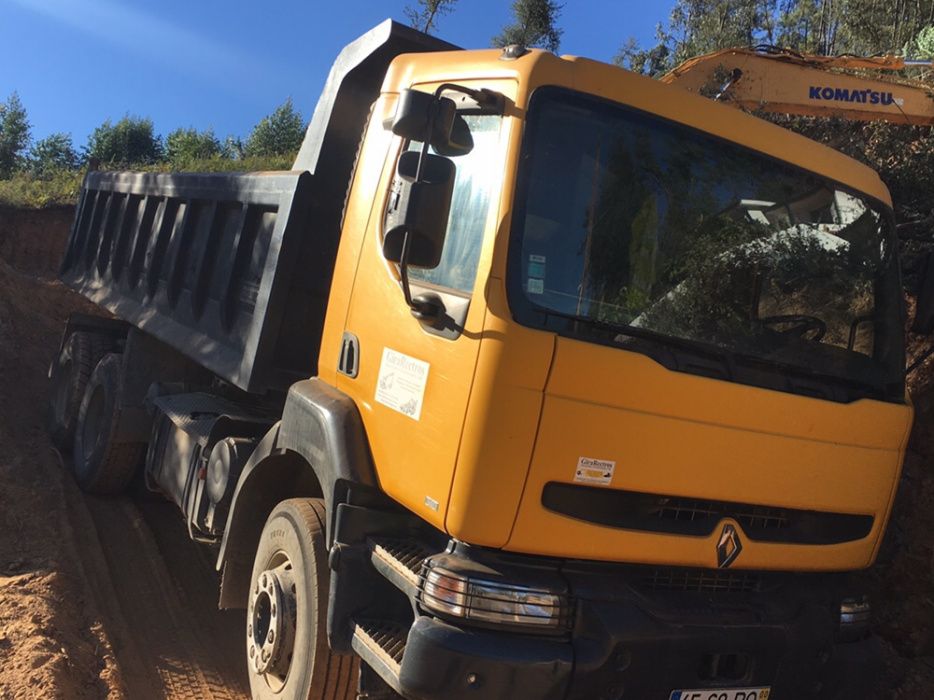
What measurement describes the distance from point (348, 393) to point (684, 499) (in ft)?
4.38

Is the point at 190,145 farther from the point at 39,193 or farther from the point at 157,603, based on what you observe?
the point at 157,603

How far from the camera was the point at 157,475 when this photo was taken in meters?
5.43

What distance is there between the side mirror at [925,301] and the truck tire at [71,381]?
629 cm

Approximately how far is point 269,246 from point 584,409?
2.26 meters

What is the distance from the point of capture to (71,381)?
7355 millimetres

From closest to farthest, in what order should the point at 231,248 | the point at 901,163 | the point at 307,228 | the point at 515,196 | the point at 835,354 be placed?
the point at 515,196 < the point at 835,354 < the point at 307,228 < the point at 231,248 < the point at 901,163

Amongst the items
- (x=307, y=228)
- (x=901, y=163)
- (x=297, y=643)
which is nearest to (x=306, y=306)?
(x=307, y=228)

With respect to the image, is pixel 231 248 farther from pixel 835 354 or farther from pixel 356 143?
pixel 835 354

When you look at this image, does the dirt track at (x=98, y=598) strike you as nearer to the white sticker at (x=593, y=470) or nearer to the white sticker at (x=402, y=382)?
the white sticker at (x=402, y=382)

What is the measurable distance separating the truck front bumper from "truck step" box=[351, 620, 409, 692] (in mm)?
100

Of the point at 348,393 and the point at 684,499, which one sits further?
the point at 348,393

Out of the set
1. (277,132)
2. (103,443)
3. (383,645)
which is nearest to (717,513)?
(383,645)

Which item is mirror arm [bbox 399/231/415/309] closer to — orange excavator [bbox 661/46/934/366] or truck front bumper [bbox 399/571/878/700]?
truck front bumper [bbox 399/571/878/700]

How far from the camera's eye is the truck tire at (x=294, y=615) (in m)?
3.08
